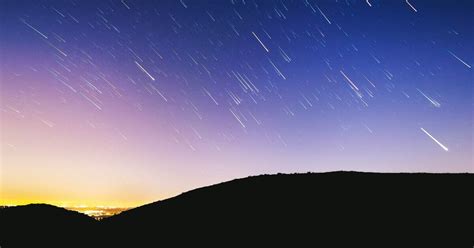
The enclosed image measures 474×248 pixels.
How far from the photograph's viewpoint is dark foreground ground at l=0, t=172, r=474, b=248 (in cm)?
2077

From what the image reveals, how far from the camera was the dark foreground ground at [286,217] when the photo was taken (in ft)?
68.1

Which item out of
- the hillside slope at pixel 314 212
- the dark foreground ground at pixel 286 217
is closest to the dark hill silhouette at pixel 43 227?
the dark foreground ground at pixel 286 217

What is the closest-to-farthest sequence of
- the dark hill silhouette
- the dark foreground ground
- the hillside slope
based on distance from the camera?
the dark foreground ground < the hillside slope < the dark hill silhouette

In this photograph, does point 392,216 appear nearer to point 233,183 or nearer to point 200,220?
point 200,220

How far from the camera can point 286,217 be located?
957 inches

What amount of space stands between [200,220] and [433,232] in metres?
12.6

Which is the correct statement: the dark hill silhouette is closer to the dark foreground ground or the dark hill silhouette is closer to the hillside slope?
the dark foreground ground

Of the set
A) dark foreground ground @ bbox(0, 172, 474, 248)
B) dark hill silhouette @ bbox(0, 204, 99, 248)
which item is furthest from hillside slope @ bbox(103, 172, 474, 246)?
dark hill silhouette @ bbox(0, 204, 99, 248)

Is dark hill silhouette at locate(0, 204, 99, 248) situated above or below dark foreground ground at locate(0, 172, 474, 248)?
above

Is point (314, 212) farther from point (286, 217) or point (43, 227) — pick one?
point (43, 227)

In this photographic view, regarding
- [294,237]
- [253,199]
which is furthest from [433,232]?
[253,199]

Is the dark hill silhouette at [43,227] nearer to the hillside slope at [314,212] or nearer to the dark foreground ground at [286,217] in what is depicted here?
the dark foreground ground at [286,217]

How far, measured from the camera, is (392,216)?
2239cm

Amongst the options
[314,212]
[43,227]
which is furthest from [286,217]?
[43,227]
